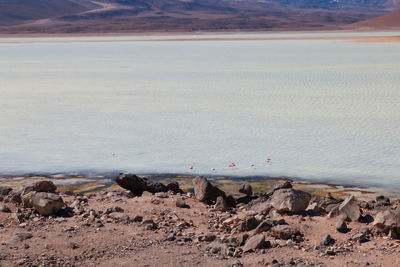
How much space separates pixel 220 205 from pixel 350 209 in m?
1.28

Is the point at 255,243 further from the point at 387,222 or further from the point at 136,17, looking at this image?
the point at 136,17

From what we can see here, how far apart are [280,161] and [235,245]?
141 inches

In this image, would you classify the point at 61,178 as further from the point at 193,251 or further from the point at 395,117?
the point at 395,117

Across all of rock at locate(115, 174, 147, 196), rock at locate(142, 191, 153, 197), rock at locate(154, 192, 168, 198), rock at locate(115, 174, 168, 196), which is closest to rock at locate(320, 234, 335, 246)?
rock at locate(154, 192, 168, 198)

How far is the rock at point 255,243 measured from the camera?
505 cm

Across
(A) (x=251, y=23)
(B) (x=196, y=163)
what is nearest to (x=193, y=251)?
(B) (x=196, y=163)

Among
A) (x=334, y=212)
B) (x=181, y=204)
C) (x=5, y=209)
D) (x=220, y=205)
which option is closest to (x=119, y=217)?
(x=181, y=204)

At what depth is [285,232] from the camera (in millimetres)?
5266

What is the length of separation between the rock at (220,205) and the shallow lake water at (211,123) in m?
1.88

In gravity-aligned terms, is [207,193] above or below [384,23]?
above

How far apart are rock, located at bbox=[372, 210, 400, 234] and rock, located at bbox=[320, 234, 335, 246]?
44cm

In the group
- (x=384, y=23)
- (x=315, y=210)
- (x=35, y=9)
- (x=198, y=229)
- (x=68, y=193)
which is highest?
(x=315, y=210)

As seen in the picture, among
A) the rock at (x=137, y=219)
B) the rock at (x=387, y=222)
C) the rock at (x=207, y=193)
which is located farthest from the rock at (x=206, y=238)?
the rock at (x=387, y=222)

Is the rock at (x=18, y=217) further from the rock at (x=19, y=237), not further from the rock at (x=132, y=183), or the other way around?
the rock at (x=132, y=183)
